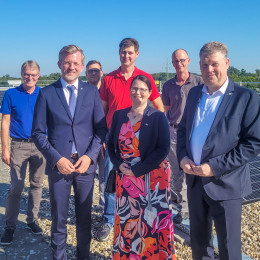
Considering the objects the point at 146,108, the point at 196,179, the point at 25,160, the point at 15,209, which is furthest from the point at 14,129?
the point at 196,179

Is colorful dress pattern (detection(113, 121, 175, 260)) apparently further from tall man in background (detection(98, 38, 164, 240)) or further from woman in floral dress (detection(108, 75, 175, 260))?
tall man in background (detection(98, 38, 164, 240))

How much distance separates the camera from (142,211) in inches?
111

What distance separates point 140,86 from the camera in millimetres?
2826

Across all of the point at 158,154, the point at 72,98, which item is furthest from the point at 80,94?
the point at 158,154

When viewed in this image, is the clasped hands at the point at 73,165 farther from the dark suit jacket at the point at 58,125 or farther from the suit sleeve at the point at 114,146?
the suit sleeve at the point at 114,146

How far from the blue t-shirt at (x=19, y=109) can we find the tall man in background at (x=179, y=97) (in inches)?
76.4

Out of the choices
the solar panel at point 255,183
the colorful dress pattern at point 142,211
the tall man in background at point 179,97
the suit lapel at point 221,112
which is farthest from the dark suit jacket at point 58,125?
the solar panel at point 255,183

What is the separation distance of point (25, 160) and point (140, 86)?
6.34 feet

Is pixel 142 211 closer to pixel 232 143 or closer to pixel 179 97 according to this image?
pixel 232 143

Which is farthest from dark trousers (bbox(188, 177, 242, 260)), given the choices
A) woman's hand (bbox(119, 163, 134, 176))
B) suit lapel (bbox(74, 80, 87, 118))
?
suit lapel (bbox(74, 80, 87, 118))

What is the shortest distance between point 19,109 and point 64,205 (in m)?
1.42

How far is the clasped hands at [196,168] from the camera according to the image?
2.32m

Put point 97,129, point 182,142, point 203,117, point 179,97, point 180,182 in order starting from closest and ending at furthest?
point 203,117 < point 182,142 < point 97,129 < point 179,97 < point 180,182

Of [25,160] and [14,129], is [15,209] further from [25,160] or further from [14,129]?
[14,129]
